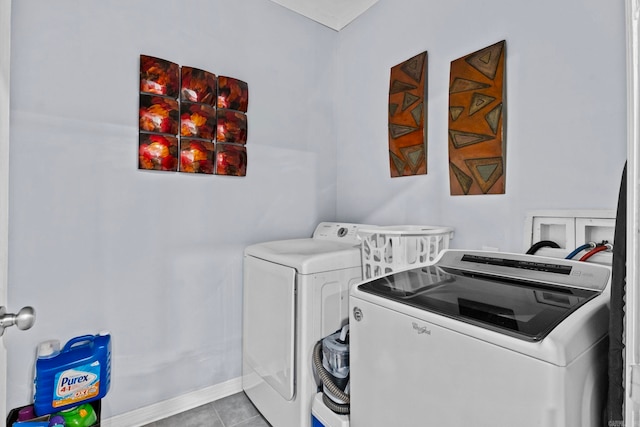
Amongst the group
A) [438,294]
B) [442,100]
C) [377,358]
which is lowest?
[377,358]

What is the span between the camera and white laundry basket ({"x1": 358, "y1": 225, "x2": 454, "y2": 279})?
4.73 feet

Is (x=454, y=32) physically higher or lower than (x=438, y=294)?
higher

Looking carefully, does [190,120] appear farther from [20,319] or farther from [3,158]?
[20,319]

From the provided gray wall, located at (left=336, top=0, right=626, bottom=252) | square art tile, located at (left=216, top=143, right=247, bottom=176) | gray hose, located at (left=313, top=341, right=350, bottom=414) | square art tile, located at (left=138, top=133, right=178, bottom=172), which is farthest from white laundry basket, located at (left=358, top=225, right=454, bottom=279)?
square art tile, located at (left=138, top=133, right=178, bottom=172)

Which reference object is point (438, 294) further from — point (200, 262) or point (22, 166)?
point (22, 166)

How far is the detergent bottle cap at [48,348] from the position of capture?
4.73 ft

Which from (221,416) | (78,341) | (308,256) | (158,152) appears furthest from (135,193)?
(221,416)

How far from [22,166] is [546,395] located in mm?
2057

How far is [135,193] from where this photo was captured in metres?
1.69

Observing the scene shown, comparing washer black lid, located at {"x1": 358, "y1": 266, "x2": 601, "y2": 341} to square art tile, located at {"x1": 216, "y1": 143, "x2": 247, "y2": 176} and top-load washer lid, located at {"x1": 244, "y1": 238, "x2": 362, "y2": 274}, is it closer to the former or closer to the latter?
top-load washer lid, located at {"x1": 244, "y1": 238, "x2": 362, "y2": 274}

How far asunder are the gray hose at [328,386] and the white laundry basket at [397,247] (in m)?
0.44

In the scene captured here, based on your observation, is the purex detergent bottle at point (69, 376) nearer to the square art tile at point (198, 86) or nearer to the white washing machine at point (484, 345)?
the white washing machine at point (484, 345)

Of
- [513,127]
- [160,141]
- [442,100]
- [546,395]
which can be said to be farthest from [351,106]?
[546,395]

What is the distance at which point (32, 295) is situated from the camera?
1450 mm
